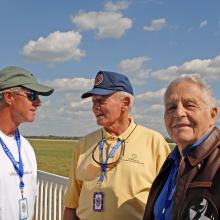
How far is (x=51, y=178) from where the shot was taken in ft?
18.7

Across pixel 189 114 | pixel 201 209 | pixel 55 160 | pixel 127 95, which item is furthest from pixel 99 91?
pixel 55 160

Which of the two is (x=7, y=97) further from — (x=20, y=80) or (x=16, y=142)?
(x=16, y=142)

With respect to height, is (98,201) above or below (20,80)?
below

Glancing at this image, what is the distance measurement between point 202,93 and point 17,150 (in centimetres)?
167

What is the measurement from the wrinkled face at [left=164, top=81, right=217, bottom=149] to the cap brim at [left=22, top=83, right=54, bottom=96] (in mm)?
1345

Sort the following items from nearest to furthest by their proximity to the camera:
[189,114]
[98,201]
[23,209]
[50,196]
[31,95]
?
[189,114]
[98,201]
[23,209]
[31,95]
[50,196]

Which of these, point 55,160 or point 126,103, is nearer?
point 126,103

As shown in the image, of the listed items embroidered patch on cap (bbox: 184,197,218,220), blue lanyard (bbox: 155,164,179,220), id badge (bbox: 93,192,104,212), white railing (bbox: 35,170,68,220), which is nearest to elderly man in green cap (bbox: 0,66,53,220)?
id badge (bbox: 93,192,104,212)

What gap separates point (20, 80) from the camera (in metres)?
3.23

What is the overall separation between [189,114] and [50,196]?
3982 millimetres

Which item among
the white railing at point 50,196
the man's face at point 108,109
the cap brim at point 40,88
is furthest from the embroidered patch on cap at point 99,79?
the white railing at point 50,196

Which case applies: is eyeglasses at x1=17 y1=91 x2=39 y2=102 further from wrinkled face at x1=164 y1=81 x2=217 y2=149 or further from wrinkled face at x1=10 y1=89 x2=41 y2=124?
wrinkled face at x1=164 y1=81 x2=217 y2=149

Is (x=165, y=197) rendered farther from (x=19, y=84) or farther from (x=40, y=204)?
(x=40, y=204)

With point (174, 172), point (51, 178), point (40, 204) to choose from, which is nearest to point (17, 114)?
point (174, 172)
